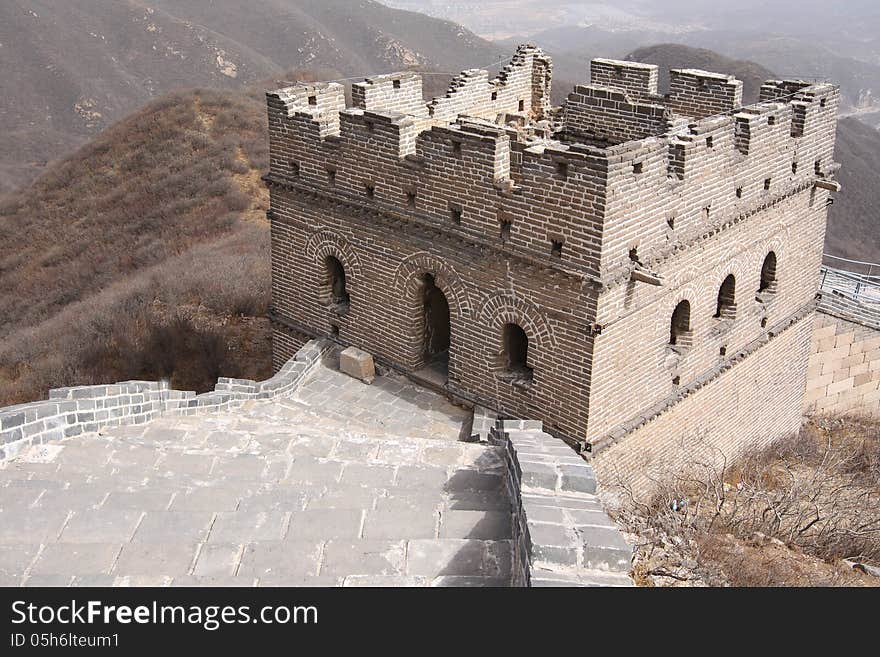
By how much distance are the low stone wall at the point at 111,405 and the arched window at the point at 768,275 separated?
681cm

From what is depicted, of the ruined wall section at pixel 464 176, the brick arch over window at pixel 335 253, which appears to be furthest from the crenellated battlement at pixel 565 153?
the brick arch over window at pixel 335 253

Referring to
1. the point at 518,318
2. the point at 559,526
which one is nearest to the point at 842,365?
the point at 518,318

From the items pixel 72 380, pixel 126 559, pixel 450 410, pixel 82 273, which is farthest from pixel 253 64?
pixel 126 559

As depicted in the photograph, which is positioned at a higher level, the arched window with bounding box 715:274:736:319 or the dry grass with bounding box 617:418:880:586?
the arched window with bounding box 715:274:736:319

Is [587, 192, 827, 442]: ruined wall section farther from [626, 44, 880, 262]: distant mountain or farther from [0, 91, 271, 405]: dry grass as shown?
[626, 44, 880, 262]: distant mountain

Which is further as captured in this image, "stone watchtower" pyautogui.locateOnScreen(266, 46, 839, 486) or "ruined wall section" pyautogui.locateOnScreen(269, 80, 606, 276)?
"stone watchtower" pyautogui.locateOnScreen(266, 46, 839, 486)

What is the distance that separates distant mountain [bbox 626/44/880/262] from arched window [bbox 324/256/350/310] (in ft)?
101

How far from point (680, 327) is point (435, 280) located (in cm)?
330

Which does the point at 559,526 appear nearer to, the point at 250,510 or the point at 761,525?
the point at 250,510

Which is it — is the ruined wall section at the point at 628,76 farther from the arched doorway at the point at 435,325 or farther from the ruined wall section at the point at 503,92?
the arched doorway at the point at 435,325

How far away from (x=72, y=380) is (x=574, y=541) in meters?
14.3

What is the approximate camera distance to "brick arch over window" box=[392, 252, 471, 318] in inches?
465

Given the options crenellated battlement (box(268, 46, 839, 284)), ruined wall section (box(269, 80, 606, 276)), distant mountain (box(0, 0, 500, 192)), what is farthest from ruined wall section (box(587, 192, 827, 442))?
distant mountain (box(0, 0, 500, 192))

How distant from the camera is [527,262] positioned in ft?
35.6
